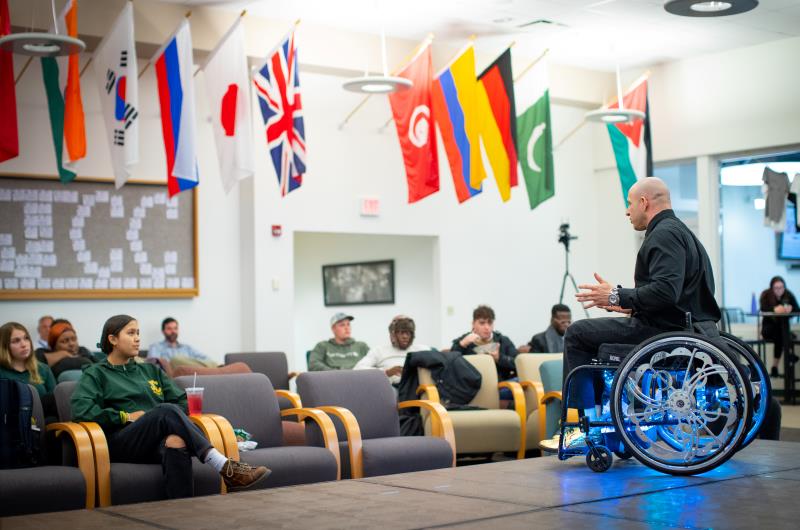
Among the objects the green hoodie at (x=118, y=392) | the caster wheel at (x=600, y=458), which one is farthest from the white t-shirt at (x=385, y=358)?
the caster wheel at (x=600, y=458)

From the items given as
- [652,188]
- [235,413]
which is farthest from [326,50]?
[652,188]

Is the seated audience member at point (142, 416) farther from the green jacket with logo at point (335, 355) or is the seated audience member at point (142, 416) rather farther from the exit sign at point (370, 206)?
the exit sign at point (370, 206)

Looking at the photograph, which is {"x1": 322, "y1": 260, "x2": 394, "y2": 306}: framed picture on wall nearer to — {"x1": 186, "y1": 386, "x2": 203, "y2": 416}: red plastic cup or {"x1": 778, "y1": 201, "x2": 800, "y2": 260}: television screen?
{"x1": 778, "y1": 201, "x2": 800, "y2": 260}: television screen

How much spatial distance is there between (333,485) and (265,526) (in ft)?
3.08

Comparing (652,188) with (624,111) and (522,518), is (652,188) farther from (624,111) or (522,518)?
(624,111)

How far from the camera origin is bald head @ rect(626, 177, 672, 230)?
176 inches

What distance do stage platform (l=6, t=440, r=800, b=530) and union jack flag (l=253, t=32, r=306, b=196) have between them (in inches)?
202

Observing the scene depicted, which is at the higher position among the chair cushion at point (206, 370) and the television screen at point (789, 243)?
the television screen at point (789, 243)

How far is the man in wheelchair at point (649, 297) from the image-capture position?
4203 mm

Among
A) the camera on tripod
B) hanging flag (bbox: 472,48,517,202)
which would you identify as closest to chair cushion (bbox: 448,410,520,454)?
hanging flag (bbox: 472,48,517,202)

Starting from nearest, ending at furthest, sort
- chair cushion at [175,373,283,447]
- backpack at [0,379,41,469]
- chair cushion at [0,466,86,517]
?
chair cushion at [0,466,86,517] → backpack at [0,379,41,469] → chair cushion at [175,373,283,447]

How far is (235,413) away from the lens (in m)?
5.66

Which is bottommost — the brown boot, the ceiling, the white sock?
the brown boot

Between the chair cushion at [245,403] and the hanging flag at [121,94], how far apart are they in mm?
3163
